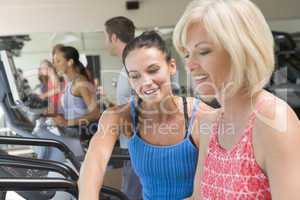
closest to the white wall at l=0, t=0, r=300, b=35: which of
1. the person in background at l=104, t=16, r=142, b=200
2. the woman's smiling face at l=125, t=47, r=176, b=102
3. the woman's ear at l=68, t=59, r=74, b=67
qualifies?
the woman's ear at l=68, t=59, r=74, b=67

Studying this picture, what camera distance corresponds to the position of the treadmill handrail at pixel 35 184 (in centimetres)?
160

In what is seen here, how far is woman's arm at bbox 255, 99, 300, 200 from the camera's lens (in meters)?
0.86

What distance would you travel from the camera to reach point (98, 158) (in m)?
1.47

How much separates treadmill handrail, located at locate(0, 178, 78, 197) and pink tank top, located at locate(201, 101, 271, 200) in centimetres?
80

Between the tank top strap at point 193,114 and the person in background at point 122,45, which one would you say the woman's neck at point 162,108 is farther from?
the person in background at point 122,45

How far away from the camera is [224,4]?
0.97 m

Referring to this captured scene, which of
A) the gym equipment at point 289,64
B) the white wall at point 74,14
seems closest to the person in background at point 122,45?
the white wall at point 74,14

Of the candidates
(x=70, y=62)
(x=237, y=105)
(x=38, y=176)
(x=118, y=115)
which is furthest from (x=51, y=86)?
(x=237, y=105)

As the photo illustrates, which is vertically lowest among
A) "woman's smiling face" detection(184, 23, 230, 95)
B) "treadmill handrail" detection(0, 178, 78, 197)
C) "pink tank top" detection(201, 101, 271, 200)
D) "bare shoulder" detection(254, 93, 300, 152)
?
"treadmill handrail" detection(0, 178, 78, 197)

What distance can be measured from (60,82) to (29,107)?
0.53 metres

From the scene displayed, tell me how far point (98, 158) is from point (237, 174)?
64 centimetres

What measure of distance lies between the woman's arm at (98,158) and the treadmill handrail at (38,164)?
774mm

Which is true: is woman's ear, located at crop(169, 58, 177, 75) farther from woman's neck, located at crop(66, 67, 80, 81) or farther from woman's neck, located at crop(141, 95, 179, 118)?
woman's neck, located at crop(66, 67, 80, 81)

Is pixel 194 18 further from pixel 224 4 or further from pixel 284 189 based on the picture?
pixel 284 189
